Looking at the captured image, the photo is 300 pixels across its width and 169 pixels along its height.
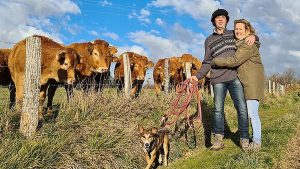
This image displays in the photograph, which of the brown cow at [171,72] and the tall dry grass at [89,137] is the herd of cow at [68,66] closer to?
the tall dry grass at [89,137]

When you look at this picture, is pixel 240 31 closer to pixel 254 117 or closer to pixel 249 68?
pixel 249 68

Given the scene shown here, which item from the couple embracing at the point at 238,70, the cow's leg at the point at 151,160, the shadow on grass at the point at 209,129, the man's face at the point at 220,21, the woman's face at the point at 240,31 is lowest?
the cow's leg at the point at 151,160

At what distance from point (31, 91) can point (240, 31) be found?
13.5 ft

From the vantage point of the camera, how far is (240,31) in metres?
8.24

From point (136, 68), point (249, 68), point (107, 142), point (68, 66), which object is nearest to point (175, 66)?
point (136, 68)

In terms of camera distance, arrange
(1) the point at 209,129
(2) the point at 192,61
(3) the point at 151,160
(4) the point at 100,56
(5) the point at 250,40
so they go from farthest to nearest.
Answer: (2) the point at 192,61 < (4) the point at 100,56 < (1) the point at 209,129 < (5) the point at 250,40 < (3) the point at 151,160

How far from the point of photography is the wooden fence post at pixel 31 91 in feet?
23.2

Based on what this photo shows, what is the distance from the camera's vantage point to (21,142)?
21.4ft

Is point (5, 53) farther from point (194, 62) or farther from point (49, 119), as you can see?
point (194, 62)

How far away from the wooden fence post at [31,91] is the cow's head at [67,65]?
332 centimetres

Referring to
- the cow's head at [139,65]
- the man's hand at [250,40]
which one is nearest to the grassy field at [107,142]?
the man's hand at [250,40]

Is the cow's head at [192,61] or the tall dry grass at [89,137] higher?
the cow's head at [192,61]

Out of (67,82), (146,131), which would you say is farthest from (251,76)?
(67,82)

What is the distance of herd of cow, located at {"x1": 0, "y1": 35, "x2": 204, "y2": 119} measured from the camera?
34.6ft
